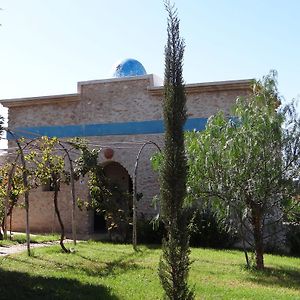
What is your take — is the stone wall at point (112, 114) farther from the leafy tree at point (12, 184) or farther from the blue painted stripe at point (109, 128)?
the leafy tree at point (12, 184)

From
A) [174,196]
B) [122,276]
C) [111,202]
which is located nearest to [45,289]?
[122,276]

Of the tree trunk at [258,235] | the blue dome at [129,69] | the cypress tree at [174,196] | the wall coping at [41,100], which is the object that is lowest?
the tree trunk at [258,235]

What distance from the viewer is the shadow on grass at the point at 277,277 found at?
10231 mm

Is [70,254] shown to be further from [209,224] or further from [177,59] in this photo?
[177,59]

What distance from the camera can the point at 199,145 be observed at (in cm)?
1162

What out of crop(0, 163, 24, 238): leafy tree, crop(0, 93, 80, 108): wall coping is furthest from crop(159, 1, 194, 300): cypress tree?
crop(0, 93, 80, 108): wall coping

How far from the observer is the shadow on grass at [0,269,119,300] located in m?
7.91

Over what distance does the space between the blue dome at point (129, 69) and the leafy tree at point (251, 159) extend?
11382mm

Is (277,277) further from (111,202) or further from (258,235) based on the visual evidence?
(111,202)

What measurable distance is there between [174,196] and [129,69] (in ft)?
62.9

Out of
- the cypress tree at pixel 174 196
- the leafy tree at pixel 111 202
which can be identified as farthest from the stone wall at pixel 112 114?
the cypress tree at pixel 174 196

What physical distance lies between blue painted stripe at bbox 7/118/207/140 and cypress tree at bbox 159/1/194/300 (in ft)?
48.8

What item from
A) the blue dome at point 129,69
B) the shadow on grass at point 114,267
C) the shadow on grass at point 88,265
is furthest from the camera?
the blue dome at point 129,69

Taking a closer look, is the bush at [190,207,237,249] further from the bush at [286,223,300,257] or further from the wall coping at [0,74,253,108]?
the wall coping at [0,74,253,108]
